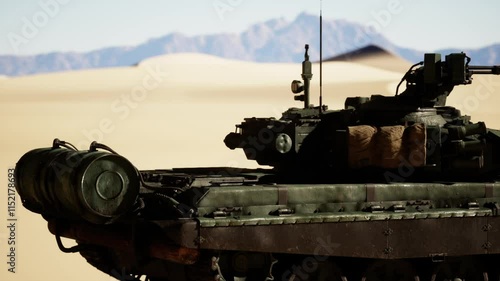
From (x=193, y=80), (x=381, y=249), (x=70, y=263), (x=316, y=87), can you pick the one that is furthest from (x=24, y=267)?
(x=193, y=80)

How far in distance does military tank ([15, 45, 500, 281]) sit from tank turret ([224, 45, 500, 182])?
2cm

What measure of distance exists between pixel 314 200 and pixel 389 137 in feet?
5.36

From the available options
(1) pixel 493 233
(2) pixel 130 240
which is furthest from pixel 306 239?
(1) pixel 493 233

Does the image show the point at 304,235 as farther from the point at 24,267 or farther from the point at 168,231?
the point at 24,267

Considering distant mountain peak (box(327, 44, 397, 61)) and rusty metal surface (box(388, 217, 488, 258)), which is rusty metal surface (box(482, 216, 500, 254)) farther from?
distant mountain peak (box(327, 44, 397, 61))

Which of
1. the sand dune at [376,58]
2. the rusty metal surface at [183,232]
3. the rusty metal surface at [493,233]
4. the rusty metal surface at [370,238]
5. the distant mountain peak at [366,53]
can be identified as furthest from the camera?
the distant mountain peak at [366,53]

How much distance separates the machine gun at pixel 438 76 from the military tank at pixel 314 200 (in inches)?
0.7

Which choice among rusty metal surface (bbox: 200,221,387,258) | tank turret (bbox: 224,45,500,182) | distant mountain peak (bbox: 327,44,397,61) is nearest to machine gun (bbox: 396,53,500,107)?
tank turret (bbox: 224,45,500,182)

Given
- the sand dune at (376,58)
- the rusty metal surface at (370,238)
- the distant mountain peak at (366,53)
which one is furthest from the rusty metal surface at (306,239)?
the distant mountain peak at (366,53)

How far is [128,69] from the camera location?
63.2 meters

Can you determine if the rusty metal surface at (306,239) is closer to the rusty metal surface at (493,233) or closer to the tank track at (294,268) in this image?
the tank track at (294,268)

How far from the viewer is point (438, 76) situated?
14.8 meters

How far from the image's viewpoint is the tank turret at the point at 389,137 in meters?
14.1

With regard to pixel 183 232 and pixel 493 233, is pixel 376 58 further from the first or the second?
pixel 183 232
